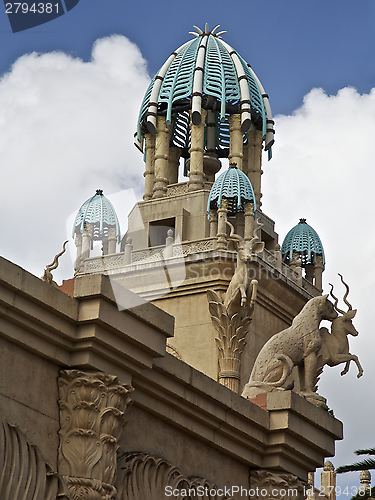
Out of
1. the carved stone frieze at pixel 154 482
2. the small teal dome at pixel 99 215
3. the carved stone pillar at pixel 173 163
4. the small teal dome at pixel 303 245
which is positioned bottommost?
the carved stone frieze at pixel 154 482

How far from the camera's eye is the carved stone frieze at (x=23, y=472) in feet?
27.7

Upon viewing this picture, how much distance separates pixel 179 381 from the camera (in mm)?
11094

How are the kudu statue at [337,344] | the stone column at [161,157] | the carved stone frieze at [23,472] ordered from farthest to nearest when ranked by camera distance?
the stone column at [161,157] < the kudu statue at [337,344] < the carved stone frieze at [23,472]

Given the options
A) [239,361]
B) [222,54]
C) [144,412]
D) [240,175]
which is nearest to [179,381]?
[144,412]

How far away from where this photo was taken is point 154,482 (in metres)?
10.6

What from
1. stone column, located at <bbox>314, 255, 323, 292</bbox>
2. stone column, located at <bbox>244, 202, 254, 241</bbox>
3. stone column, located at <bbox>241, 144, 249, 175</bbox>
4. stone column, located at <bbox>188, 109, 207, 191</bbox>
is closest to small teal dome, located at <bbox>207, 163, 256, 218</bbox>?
stone column, located at <bbox>244, 202, 254, 241</bbox>

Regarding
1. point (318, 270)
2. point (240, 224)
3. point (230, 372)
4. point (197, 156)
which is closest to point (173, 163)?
point (197, 156)

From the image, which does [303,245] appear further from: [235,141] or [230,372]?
[230,372]

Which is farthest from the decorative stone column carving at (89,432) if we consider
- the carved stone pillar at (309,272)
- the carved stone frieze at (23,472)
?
the carved stone pillar at (309,272)

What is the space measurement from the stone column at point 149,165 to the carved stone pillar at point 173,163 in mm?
1019

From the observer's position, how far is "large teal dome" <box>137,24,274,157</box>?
3722 centimetres

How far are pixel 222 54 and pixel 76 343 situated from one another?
3123 cm

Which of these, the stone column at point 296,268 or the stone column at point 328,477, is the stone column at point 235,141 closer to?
the stone column at point 296,268

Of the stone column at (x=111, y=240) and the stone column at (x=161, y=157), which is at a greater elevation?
the stone column at (x=161, y=157)
